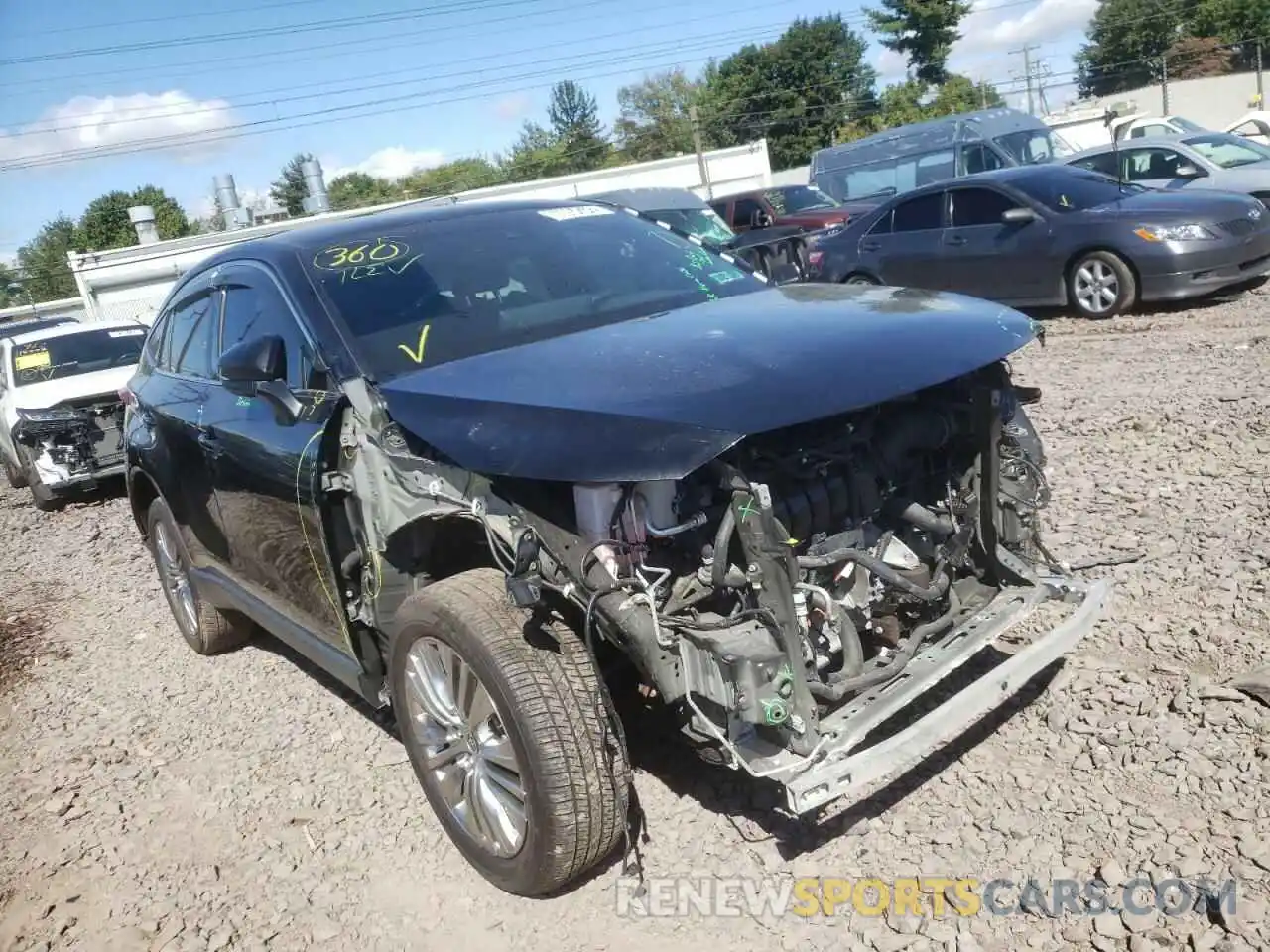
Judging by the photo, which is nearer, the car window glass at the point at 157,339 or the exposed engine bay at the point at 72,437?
the car window glass at the point at 157,339

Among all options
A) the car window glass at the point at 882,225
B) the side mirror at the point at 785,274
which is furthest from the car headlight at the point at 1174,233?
the side mirror at the point at 785,274

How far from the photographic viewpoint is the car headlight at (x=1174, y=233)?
925cm

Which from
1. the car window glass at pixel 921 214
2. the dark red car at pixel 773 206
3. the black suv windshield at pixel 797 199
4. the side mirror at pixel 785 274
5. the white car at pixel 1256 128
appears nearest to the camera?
the side mirror at pixel 785 274

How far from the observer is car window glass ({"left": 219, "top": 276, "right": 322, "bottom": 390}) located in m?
3.43

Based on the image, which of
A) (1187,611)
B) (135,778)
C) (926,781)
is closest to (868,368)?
(926,781)

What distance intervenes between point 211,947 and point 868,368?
249 cm

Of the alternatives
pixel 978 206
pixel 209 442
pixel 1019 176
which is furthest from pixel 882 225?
pixel 209 442

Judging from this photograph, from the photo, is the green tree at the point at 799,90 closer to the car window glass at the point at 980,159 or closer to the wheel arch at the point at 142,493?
the car window glass at the point at 980,159

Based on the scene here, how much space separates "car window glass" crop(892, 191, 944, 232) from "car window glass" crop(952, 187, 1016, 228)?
19 centimetres

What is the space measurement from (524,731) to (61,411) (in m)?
9.07

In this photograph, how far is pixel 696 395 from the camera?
2559 millimetres

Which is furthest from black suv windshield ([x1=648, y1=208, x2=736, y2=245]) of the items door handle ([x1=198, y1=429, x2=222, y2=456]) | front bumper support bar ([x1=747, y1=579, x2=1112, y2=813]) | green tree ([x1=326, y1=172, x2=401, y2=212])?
→ green tree ([x1=326, y1=172, x2=401, y2=212])

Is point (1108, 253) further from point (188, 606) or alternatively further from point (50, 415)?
point (50, 415)

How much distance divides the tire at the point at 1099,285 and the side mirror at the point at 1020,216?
2.00ft
